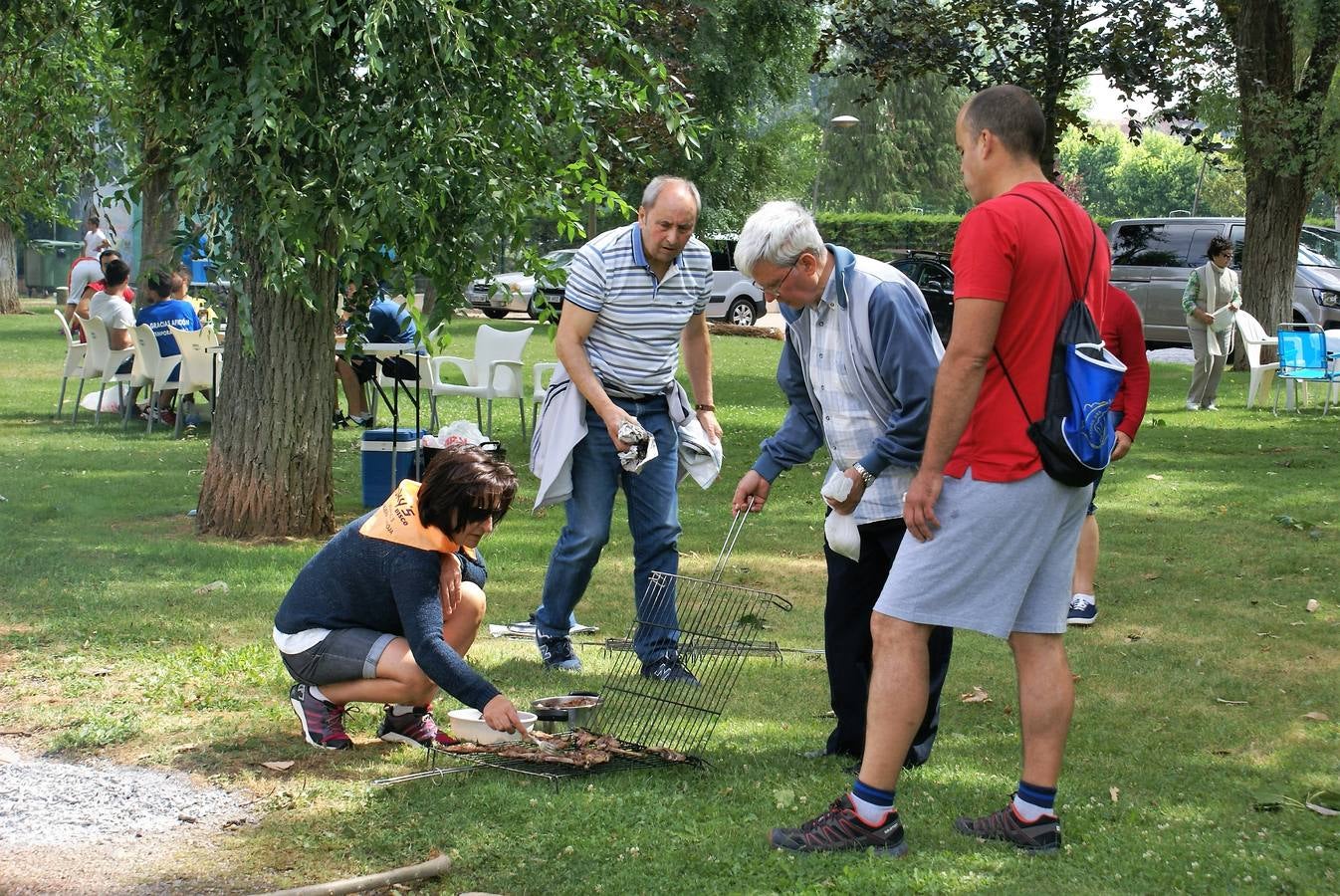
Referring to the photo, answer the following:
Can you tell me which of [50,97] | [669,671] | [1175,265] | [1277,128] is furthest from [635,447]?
[1175,265]

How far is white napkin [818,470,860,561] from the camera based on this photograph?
14.2 ft

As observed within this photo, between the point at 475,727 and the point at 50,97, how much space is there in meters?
5.64

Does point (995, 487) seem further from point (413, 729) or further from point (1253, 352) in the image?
point (1253, 352)

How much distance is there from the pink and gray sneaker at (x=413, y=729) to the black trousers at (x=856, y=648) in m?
1.24

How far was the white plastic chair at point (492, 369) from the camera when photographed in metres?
→ 12.3

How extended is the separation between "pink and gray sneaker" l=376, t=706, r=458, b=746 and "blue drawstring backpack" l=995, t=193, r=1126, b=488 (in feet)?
7.32

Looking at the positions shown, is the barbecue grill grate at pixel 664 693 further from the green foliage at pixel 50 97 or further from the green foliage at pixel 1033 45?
the green foliage at pixel 1033 45

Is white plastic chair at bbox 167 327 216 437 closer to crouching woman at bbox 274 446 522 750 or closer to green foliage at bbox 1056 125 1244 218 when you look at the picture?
crouching woman at bbox 274 446 522 750

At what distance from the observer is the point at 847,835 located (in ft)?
12.3

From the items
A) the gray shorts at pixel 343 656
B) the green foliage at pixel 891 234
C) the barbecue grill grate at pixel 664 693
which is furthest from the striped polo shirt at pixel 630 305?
the green foliage at pixel 891 234

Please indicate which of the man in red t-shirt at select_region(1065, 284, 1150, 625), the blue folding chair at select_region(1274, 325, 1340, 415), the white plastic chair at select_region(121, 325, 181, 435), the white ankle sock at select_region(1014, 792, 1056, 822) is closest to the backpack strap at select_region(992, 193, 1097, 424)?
the white ankle sock at select_region(1014, 792, 1056, 822)

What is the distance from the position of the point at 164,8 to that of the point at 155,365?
20.4 feet

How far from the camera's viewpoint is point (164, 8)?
23.7 feet

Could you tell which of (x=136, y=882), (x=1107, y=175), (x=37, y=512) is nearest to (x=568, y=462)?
(x=136, y=882)
